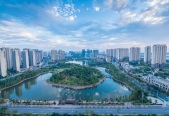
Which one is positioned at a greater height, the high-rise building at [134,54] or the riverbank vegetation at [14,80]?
the high-rise building at [134,54]

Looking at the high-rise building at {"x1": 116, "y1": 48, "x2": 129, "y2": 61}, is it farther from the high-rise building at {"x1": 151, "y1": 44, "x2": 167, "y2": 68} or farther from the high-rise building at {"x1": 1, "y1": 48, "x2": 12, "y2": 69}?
the high-rise building at {"x1": 1, "y1": 48, "x2": 12, "y2": 69}

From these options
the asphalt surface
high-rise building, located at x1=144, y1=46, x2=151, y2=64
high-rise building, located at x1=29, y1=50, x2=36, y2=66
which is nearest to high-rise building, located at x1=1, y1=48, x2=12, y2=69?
high-rise building, located at x1=29, y1=50, x2=36, y2=66

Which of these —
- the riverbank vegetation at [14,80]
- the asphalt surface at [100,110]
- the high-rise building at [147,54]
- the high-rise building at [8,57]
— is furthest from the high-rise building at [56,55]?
the asphalt surface at [100,110]

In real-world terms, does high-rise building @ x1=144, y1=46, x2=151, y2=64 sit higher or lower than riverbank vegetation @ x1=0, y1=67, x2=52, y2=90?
higher

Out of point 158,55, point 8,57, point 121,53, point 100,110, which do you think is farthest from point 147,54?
point 8,57

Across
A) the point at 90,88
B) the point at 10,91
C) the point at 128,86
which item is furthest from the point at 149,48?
the point at 10,91

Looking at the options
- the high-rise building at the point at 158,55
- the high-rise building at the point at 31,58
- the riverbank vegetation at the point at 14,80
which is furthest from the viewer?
the high-rise building at the point at 31,58

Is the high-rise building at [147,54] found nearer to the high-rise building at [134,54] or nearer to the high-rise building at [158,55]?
the high-rise building at [134,54]

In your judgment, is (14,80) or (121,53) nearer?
(14,80)

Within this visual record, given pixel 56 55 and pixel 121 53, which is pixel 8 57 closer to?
pixel 56 55
